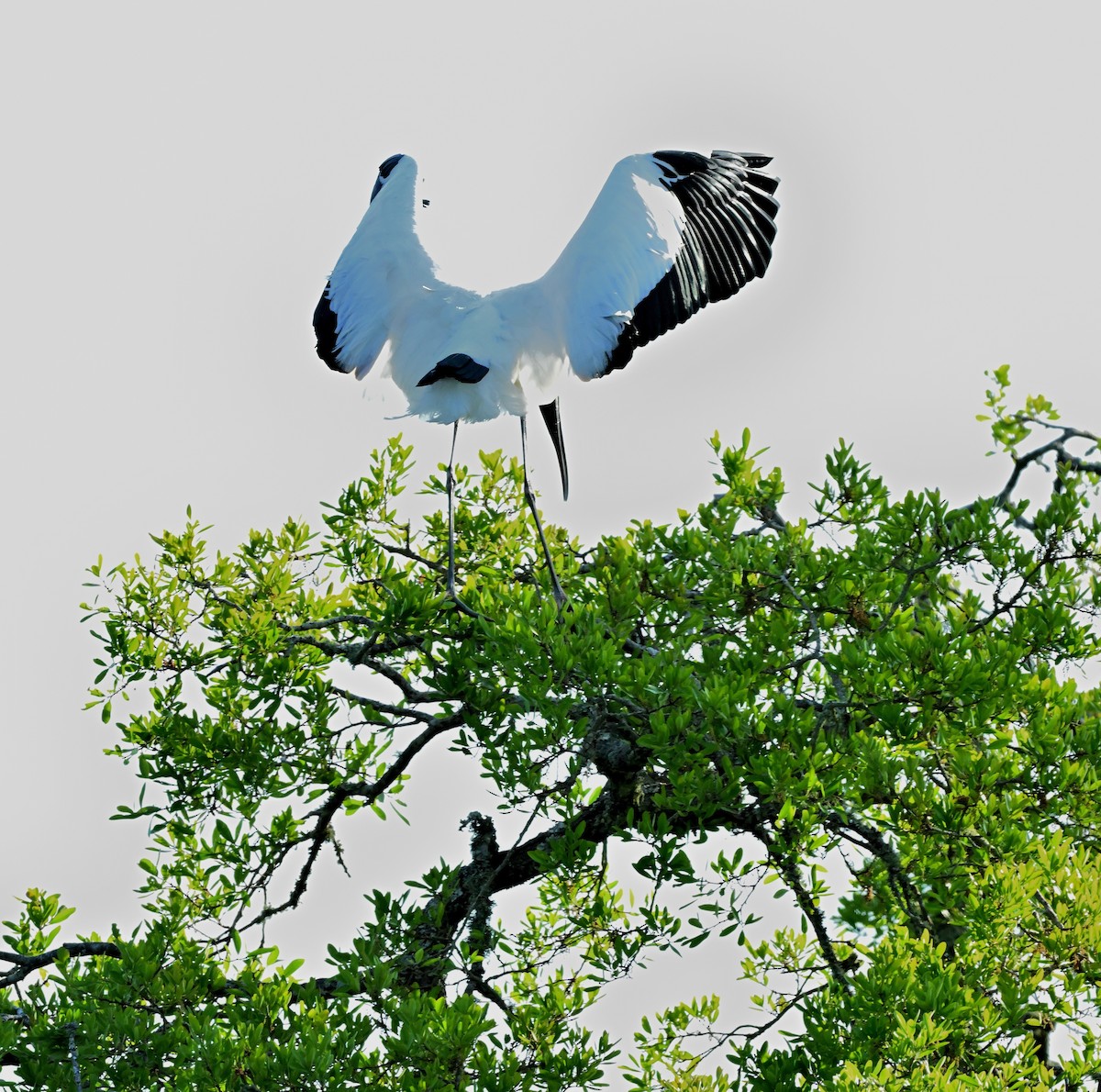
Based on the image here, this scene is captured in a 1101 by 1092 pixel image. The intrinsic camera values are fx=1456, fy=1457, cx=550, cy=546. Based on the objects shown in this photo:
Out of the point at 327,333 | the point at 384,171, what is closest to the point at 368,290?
the point at 327,333

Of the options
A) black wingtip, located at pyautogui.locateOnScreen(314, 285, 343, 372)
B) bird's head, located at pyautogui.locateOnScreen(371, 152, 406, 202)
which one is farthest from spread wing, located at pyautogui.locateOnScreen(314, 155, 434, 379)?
bird's head, located at pyautogui.locateOnScreen(371, 152, 406, 202)

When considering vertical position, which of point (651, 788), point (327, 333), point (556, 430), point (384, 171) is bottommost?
point (651, 788)

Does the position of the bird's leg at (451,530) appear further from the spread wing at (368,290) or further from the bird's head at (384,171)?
the bird's head at (384,171)

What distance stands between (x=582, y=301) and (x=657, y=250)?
0.32 metres

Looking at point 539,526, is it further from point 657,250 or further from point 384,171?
point 384,171

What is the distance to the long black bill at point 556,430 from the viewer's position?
6.09 meters

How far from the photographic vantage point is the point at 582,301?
5137 millimetres

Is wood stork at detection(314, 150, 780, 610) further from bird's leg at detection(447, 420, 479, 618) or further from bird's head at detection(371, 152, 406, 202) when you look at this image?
bird's head at detection(371, 152, 406, 202)

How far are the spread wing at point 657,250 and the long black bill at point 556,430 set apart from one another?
962 millimetres

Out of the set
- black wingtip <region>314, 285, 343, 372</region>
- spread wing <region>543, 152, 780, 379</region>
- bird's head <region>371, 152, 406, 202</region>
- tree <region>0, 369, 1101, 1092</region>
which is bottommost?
tree <region>0, 369, 1101, 1092</region>

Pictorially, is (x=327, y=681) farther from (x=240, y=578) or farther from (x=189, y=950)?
(x=189, y=950)

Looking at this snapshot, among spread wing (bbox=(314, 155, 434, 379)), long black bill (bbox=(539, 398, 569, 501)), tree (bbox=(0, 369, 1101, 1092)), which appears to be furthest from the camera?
long black bill (bbox=(539, 398, 569, 501))

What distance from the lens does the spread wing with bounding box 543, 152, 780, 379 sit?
5109 millimetres

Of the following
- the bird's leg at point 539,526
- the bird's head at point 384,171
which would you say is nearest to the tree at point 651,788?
the bird's leg at point 539,526
